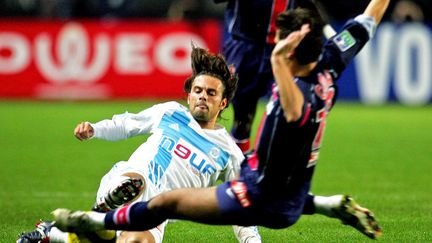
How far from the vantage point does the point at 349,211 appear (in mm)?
6375

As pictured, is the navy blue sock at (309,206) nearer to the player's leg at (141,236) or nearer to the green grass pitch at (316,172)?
the player's leg at (141,236)

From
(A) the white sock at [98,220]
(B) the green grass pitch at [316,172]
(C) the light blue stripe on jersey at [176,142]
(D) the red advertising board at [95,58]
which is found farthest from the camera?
(D) the red advertising board at [95,58]

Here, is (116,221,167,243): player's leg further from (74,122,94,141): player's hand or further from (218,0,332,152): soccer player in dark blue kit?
(218,0,332,152): soccer player in dark blue kit

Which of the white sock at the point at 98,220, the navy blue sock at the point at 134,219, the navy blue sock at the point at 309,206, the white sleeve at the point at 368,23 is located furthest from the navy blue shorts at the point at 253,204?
the white sleeve at the point at 368,23

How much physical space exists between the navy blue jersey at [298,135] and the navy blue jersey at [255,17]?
4100 mm

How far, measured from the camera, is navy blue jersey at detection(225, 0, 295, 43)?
33.1 ft

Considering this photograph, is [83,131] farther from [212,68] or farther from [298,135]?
[298,135]

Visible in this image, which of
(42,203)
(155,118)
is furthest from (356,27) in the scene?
(42,203)

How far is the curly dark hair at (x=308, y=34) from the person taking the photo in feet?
18.8

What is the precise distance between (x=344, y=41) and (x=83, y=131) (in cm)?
190

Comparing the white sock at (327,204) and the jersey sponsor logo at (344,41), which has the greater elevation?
the jersey sponsor logo at (344,41)

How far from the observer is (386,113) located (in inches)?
759

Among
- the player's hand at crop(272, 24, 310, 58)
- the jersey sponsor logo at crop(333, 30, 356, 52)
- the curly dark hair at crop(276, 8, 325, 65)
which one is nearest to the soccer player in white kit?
the jersey sponsor logo at crop(333, 30, 356, 52)

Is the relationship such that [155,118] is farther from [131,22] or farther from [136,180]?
[131,22]
